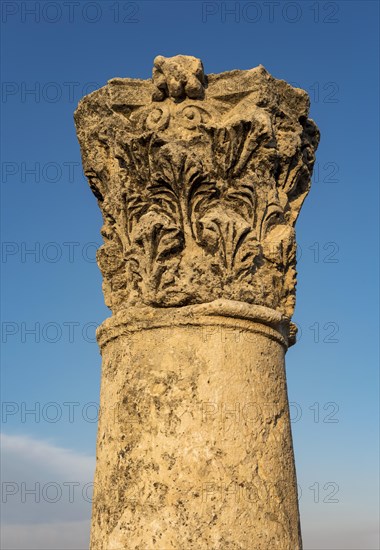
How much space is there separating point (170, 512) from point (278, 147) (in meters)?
2.99

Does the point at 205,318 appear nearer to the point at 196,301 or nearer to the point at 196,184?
the point at 196,301

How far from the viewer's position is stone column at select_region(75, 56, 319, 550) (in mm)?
4648

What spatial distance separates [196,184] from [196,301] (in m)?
0.93

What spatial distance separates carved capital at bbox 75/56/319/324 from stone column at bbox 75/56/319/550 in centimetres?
1

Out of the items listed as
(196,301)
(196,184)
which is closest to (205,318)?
(196,301)

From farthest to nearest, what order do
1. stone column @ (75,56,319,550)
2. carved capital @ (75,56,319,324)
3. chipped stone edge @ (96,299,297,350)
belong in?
1. carved capital @ (75,56,319,324)
2. chipped stone edge @ (96,299,297,350)
3. stone column @ (75,56,319,550)

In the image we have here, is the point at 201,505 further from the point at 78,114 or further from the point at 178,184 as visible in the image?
the point at 78,114

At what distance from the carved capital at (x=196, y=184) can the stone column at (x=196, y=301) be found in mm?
12

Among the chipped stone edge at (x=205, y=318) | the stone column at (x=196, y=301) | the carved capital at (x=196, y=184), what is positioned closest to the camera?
the stone column at (x=196, y=301)

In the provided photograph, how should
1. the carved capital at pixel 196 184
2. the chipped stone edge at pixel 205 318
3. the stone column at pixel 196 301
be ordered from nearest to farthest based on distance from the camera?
1. the stone column at pixel 196 301
2. the chipped stone edge at pixel 205 318
3. the carved capital at pixel 196 184

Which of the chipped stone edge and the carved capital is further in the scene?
the carved capital

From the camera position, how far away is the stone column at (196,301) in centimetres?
465

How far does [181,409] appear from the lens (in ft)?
15.7

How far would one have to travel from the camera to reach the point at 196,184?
17.6 ft
